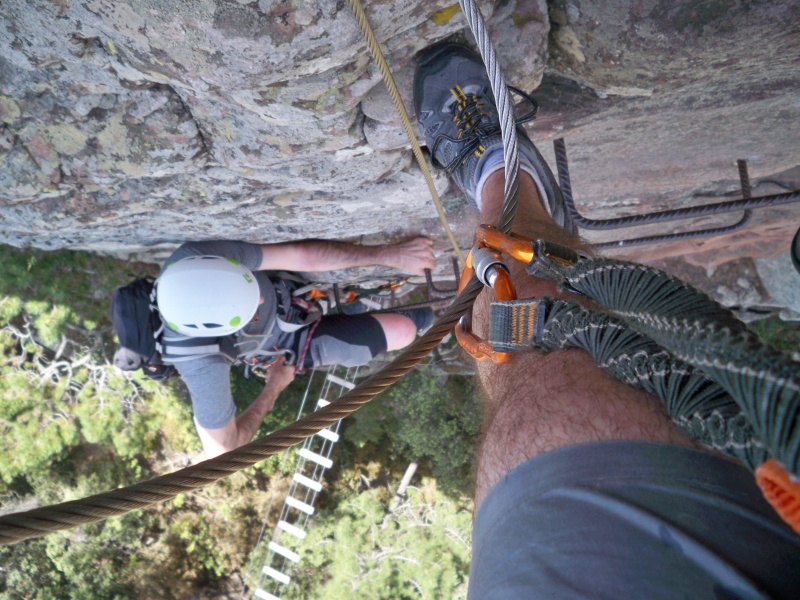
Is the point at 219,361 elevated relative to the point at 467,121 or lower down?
lower down

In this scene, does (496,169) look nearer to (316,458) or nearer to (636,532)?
(636,532)

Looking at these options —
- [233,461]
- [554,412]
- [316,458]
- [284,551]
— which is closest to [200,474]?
[233,461]

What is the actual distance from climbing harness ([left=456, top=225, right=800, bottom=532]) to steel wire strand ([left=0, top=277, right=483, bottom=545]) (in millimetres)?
153

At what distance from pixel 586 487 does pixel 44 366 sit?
226 inches

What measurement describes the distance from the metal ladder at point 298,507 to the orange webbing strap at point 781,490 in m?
5.99

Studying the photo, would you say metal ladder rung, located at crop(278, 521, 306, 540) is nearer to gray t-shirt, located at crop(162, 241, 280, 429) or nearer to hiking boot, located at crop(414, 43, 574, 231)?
gray t-shirt, located at crop(162, 241, 280, 429)

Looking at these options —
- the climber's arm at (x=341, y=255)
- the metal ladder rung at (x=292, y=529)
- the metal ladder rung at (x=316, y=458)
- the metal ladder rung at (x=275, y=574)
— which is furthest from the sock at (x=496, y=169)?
the metal ladder rung at (x=275, y=574)

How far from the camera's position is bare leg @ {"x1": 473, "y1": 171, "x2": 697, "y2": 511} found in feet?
2.88

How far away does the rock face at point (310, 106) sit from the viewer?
5.12 feet

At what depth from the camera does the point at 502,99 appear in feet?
4.67

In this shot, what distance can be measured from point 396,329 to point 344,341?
41 centimetres

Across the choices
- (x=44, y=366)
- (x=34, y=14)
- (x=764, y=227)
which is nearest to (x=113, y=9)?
(x=34, y=14)

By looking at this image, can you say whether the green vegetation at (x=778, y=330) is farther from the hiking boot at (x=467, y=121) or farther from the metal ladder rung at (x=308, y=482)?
the metal ladder rung at (x=308, y=482)

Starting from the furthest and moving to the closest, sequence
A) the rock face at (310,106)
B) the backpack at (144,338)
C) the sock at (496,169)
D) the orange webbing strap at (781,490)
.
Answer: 1. the backpack at (144,338)
2. the sock at (496,169)
3. the rock face at (310,106)
4. the orange webbing strap at (781,490)
